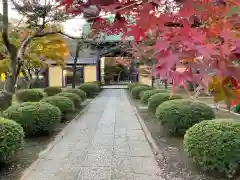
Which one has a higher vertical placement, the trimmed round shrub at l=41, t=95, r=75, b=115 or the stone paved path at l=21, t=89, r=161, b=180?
the trimmed round shrub at l=41, t=95, r=75, b=115

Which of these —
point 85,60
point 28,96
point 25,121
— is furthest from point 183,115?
point 85,60

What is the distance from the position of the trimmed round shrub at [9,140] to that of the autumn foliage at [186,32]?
3.40 m

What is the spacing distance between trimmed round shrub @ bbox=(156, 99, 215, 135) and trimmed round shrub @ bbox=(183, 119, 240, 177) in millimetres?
2097

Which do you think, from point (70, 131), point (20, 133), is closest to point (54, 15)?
point (70, 131)

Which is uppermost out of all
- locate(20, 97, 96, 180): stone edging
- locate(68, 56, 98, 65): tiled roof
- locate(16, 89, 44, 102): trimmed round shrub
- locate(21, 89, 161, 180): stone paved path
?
locate(68, 56, 98, 65): tiled roof

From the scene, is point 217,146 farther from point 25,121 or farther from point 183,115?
point 25,121

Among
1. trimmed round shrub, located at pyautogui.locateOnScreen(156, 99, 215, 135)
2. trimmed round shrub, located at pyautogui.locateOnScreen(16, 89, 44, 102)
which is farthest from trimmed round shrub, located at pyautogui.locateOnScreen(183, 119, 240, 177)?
trimmed round shrub, located at pyautogui.locateOnScreen(16, 89, 44, 102)

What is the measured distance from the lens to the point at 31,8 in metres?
8.21

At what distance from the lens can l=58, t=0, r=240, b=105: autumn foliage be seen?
1054 mm

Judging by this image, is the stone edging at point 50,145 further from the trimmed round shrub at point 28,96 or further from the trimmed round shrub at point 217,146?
the trimmed round shrub at point 28,96

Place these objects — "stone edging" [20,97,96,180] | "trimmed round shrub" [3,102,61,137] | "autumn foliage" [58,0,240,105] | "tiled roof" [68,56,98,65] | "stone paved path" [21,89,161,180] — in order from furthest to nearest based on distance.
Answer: "tiled roof" [68,56,98,65]
"trimmed round shrub" [3,102,61,137]
"stone edging" [20,97,96,180]
"stone paved path" [21,89,161,180]
"autumn foliage" [58,0,240,105]

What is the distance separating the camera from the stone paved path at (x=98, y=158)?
4277mm

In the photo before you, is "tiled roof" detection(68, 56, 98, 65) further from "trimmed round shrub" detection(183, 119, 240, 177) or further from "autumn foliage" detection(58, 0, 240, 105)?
"autumn foliage" detection(58, 0, 240, 105)

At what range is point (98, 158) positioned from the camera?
16.6 ft
